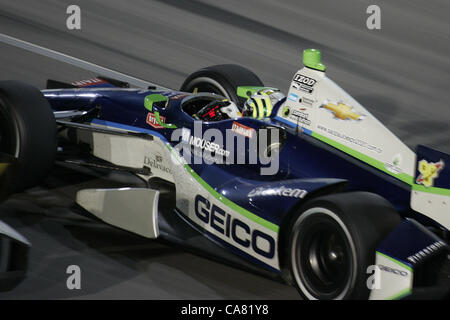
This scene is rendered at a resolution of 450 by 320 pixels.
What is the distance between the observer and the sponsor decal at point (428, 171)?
4.84 meters

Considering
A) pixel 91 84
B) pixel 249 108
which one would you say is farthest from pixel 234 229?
pixel 91 84

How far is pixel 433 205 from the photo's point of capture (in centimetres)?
491

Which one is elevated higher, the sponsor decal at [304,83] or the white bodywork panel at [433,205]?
the sponsor decal at [304,83]

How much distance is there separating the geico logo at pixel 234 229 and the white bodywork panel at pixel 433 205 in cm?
99

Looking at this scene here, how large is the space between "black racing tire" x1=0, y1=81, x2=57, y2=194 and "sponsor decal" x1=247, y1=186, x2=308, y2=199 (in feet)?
6.21

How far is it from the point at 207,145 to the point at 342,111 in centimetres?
118

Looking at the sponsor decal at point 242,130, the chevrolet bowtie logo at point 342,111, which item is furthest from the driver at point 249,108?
the chevrolet bowtie logo at point 342,111

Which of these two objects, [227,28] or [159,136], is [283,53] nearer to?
[227,28]

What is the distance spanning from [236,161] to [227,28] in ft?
20.1

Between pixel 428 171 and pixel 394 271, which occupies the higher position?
pixel 428 171

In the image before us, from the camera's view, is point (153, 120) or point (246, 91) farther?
point (246, 91)

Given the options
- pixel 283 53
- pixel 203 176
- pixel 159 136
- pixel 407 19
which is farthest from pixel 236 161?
pixel 407 19

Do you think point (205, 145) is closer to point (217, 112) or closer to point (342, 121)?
point (217, 112)

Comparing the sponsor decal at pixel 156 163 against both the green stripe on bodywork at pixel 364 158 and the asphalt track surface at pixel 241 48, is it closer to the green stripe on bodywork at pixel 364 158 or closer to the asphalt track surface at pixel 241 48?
the asphalt track surface at pixel 241 48
